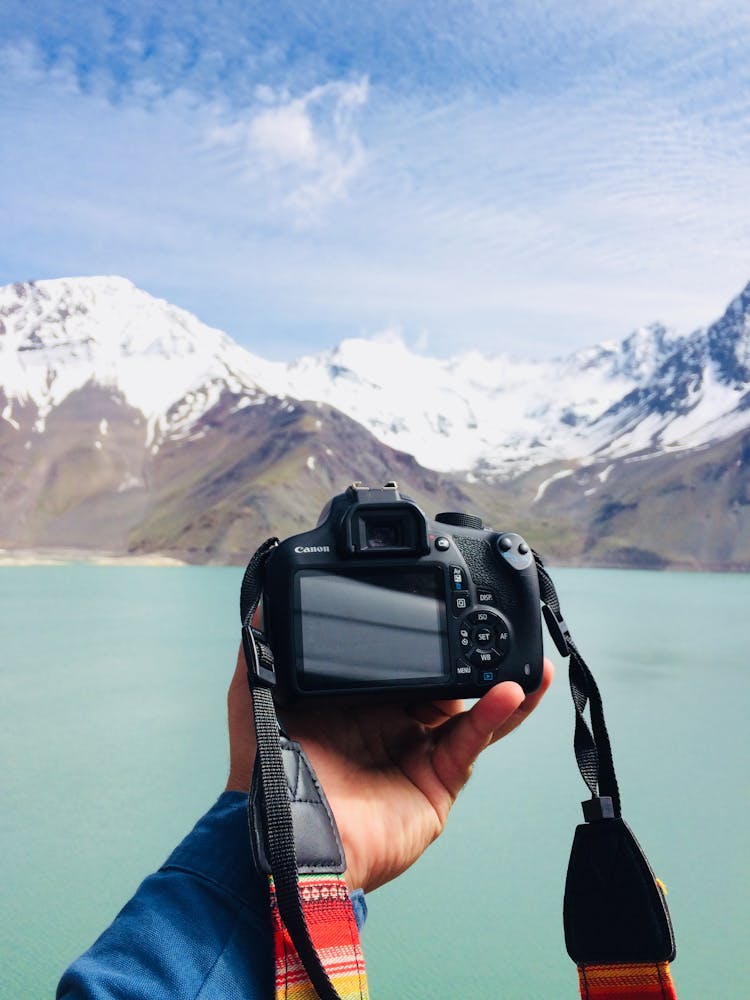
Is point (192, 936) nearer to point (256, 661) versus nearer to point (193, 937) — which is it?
point (193, 937)

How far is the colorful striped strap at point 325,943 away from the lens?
40.3 inches

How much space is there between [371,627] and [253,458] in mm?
100321

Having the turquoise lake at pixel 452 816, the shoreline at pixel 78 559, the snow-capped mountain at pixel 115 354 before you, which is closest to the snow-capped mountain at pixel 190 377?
the snow-capped mountain at pixel 115 354

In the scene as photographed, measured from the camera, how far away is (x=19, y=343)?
143 meters

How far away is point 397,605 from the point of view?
164cm

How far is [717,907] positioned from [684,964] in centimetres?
91

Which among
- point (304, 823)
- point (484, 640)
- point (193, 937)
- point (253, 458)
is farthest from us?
point (253, 458)

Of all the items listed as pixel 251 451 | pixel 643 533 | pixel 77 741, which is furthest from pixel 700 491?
pixel 77 741

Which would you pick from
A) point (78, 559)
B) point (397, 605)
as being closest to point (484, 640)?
point (397, 605)

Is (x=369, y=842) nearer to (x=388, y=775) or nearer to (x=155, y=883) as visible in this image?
(x=388, y=775)

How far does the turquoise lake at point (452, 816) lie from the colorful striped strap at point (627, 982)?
4.74m

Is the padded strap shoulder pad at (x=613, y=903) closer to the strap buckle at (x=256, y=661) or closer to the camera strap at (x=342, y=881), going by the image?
the camera strap at (x=342, y=881)

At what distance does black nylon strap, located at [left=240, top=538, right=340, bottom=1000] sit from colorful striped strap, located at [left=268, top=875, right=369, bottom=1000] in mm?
16

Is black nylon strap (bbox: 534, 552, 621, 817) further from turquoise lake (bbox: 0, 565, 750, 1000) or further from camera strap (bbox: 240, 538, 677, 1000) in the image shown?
turquoise lake (bbox: 0, 565, 750, 1000)
